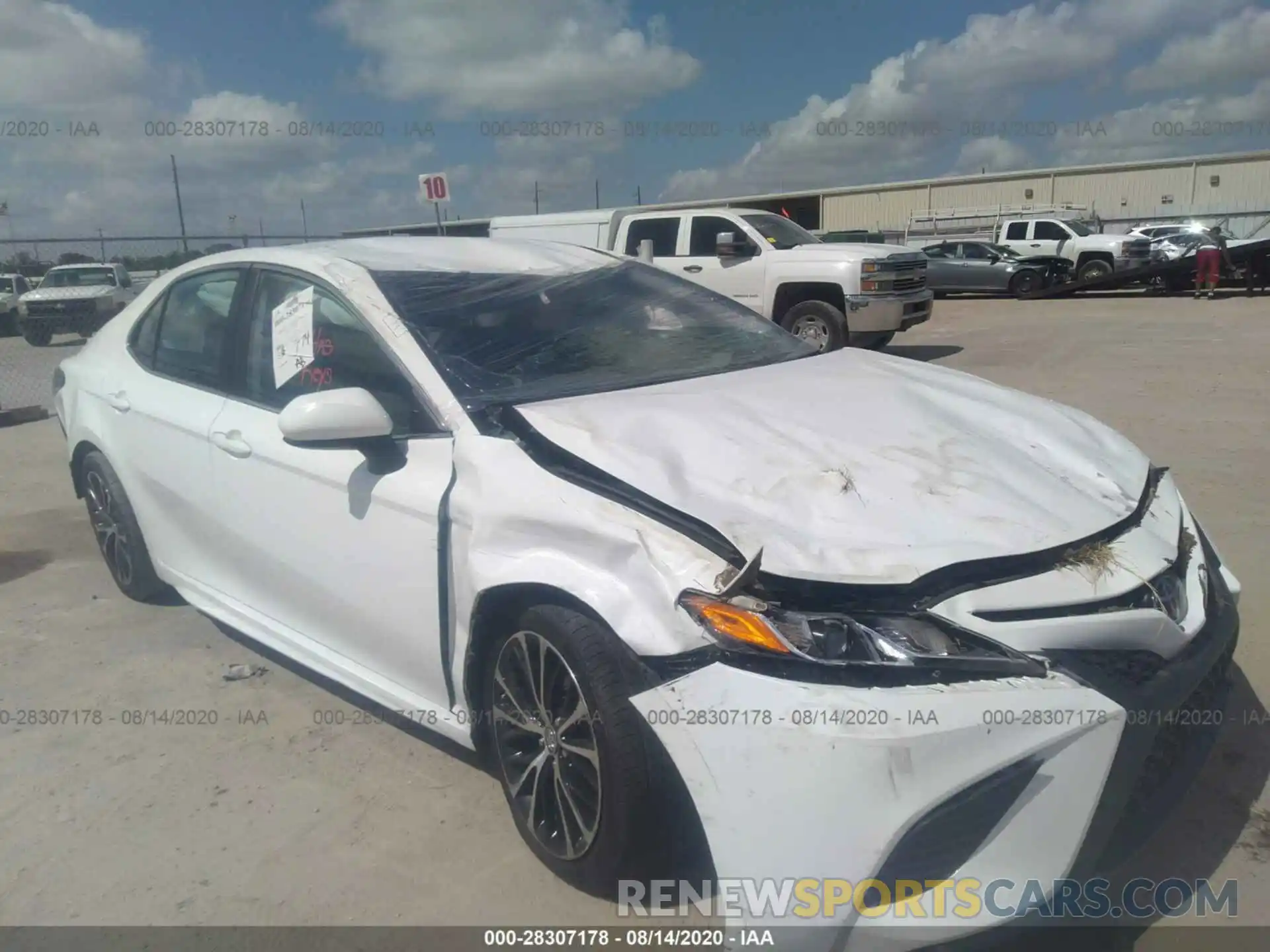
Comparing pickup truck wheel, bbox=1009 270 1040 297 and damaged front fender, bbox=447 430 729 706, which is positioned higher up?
damaged front fender, bbox=447 430 729 706

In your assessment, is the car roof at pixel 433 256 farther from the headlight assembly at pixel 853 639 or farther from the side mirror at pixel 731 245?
the side mirror at pixel 731 245

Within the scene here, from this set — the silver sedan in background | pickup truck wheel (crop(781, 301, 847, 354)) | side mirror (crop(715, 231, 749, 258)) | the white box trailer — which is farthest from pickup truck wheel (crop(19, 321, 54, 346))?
the silver sedan in background

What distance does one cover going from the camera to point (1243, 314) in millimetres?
16203

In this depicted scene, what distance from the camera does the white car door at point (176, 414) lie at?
362cm

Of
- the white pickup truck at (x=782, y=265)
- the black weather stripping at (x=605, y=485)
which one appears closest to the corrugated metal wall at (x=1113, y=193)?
the white pickup truck at (x=782, y=265)

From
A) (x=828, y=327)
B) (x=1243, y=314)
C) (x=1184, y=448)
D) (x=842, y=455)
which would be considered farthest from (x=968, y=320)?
(x=842, y=455)

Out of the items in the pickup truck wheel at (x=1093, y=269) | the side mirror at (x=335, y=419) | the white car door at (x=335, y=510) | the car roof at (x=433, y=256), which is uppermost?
the car roof at (x=433, y=256)

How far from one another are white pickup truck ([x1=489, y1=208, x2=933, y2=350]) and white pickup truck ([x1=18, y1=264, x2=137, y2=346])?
351 inches

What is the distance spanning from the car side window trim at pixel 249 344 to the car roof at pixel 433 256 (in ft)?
0.12

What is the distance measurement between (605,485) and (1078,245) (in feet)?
75.3

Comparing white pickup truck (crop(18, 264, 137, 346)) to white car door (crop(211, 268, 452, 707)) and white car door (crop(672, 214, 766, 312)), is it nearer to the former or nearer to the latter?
white car door (crop(672, 214, 766, 312))

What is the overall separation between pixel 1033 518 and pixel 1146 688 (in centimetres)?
44

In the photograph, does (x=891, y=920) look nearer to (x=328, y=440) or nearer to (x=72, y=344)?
(x=328, y=440)

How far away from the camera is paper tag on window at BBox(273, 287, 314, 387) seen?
3.27 metres
